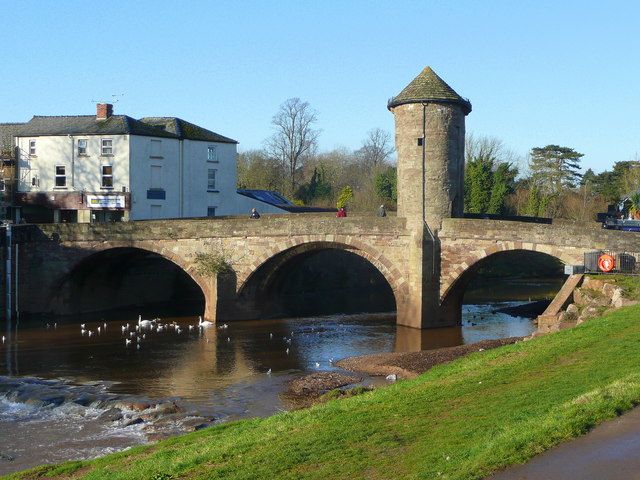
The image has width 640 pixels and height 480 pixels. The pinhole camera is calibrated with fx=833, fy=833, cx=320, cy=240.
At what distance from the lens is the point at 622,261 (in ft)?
96.8

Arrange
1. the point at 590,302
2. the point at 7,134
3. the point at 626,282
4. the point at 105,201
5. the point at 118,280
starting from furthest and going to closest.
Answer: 1. the point at 7,134
2. the point at 105,201
3. the point at 118,280
4. the point at 626,282
5. the point at 590,302

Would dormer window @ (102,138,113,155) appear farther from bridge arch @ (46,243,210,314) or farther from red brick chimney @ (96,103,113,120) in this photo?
bridge arch @ (46,243,210,314)

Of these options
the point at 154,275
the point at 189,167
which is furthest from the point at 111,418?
the point at 189,167

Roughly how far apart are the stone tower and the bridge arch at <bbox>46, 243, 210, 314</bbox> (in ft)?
35.4

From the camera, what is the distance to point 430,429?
12406 mm

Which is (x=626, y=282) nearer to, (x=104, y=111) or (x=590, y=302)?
(x=590, y=302)

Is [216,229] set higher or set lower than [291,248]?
higher

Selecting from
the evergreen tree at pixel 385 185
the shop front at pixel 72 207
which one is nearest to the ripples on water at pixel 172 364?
the shop front at pixel 72 207

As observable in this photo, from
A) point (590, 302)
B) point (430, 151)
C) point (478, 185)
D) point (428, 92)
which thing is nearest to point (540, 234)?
point (430, 151)

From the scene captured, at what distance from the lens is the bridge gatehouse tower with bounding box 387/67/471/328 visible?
35781 millimetres

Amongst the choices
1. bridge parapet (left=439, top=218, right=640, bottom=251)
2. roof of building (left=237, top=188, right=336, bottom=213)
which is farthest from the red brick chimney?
bridge parapet (left=439, top=218, right=640, bottom=251)

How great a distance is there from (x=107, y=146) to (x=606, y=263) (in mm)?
32125

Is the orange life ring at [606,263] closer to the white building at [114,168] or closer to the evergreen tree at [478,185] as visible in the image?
the white building at [114,168]

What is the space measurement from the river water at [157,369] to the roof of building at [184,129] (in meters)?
15.2
